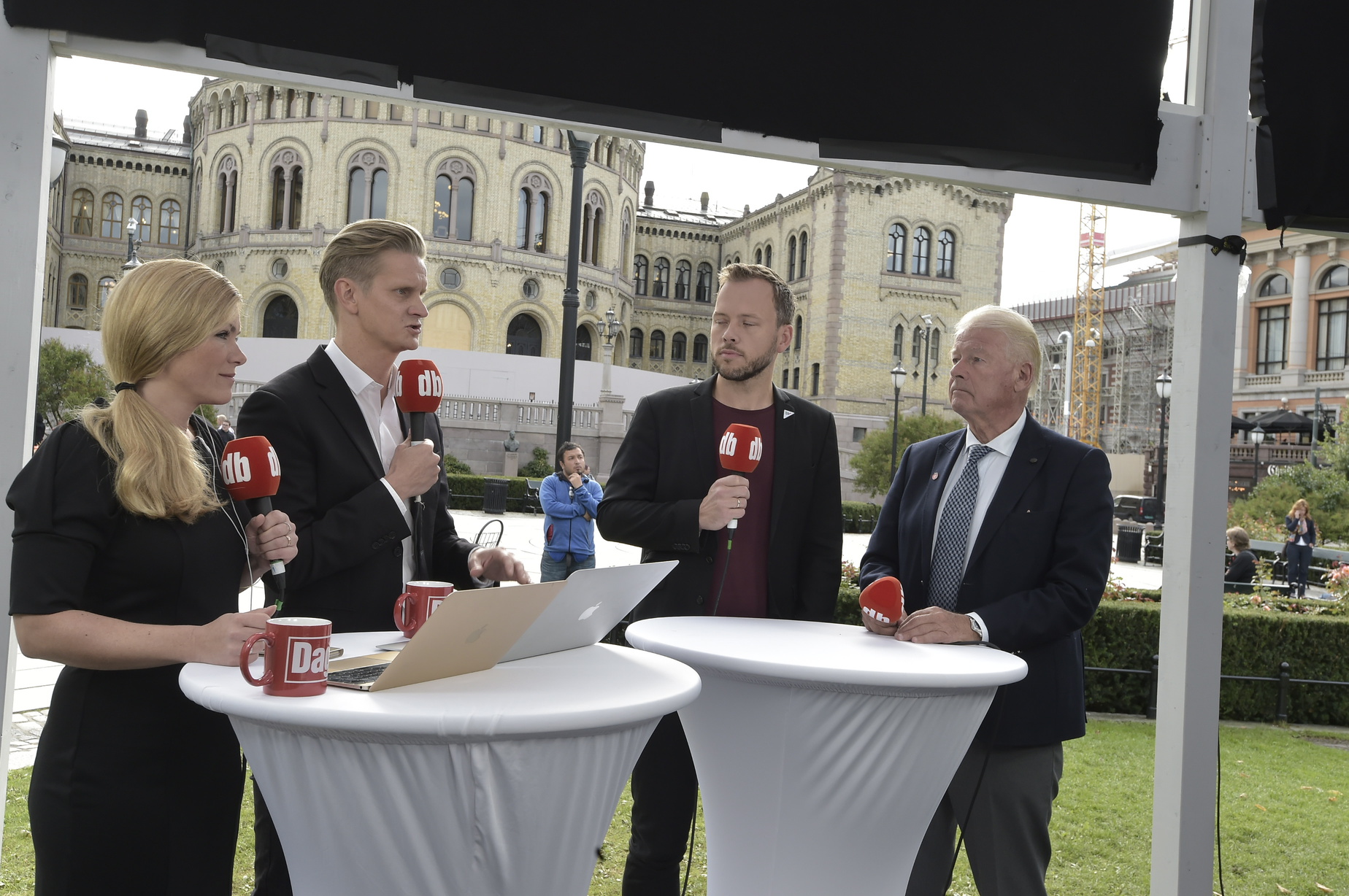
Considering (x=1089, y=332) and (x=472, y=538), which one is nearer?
(x=472, y=538)

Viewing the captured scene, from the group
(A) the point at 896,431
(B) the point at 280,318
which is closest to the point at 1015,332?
(A) the point at 896,431

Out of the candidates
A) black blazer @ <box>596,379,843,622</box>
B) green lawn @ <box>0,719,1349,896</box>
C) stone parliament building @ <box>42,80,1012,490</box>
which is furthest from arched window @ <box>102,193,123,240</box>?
black blazer @ <box>596,379,843,622</box>

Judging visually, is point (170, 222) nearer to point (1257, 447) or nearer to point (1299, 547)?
point (1257, 447)

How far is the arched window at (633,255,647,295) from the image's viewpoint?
54625mm

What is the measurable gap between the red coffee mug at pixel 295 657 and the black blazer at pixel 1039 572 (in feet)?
5.79

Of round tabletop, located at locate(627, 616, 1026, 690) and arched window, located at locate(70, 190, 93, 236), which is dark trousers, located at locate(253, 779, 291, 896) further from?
arched window, located at locate(70, 190, 93, 236)

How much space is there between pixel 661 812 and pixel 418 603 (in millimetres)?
1032

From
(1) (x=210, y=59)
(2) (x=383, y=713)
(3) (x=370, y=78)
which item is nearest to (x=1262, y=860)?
(2) (x=383, y=713)

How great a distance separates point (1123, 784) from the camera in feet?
19.6

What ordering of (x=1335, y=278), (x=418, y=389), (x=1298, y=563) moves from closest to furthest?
1. (x=418, y=389)
2. (x=1298, y=563)
3. (x=1335, y=278)

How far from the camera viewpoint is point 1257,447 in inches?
1419

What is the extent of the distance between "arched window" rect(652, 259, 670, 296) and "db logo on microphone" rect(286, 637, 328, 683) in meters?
53.3

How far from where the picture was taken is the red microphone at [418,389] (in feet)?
7.94

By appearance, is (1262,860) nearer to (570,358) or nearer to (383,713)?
(383,713)
